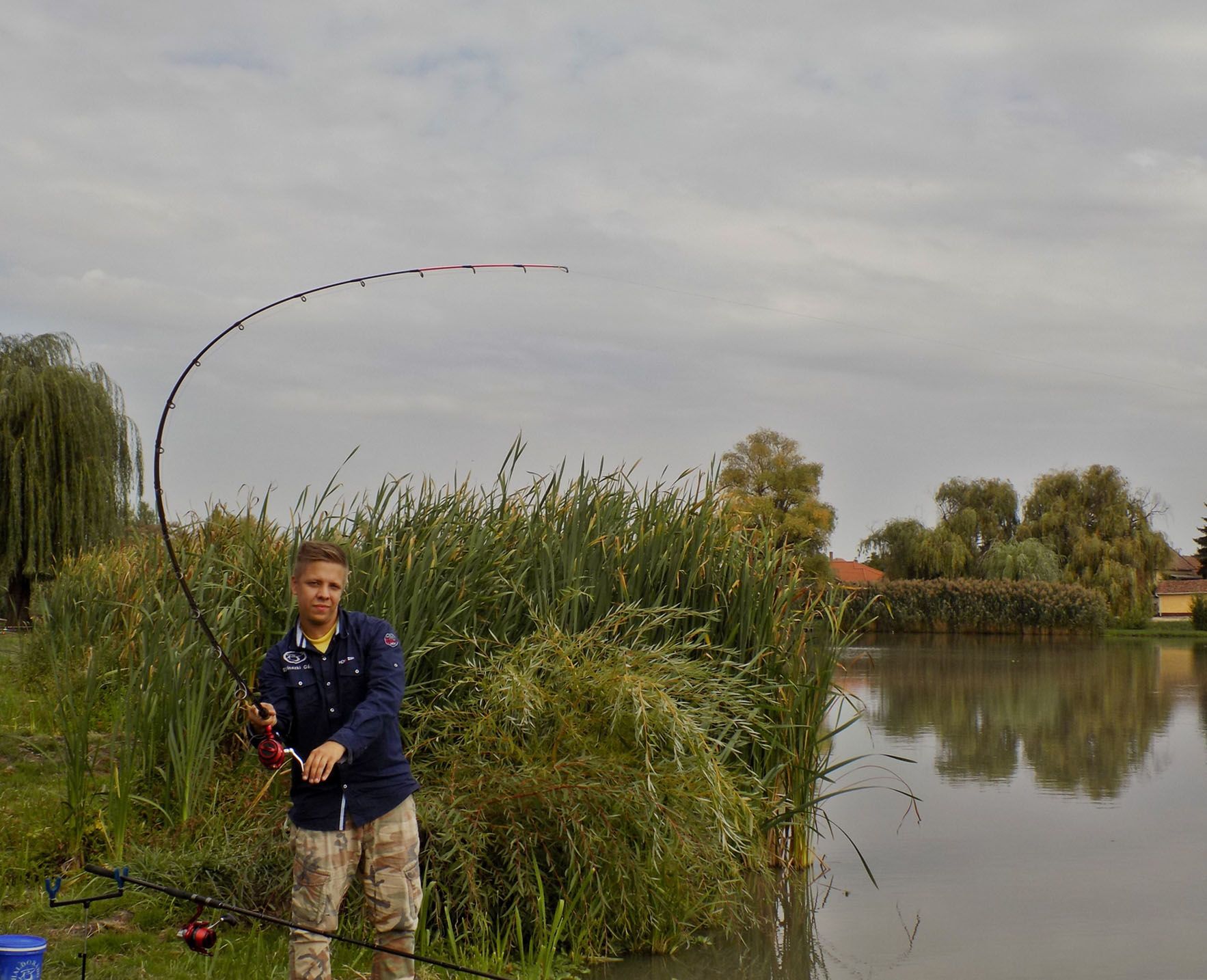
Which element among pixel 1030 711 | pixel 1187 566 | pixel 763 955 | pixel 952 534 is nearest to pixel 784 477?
pixel 952 534

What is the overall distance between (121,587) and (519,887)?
414cm

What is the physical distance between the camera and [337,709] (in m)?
3.92

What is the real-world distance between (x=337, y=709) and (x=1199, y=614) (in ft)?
169

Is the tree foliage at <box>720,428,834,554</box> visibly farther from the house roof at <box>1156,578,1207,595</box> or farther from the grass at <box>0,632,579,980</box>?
the grass at <box>0,632,579,980</box>

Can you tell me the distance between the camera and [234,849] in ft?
18.4

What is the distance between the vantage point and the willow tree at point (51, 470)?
63.5ft

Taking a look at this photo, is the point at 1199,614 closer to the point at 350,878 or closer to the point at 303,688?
the point at 350,878

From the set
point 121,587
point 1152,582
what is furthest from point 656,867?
point 1152,582

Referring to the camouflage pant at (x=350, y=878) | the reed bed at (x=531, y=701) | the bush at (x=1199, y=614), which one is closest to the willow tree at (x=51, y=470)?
the reed bed at (x=531, y=701)

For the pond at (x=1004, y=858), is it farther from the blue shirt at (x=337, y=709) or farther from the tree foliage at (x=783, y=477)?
the tree foliage at (x=783, y=477)

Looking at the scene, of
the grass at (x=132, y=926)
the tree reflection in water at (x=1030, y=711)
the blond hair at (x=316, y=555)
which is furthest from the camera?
the tree reflection in water at (x=1030, y=711)

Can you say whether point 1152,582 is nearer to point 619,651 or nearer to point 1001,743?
point 1001,743

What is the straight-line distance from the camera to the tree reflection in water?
1313cm

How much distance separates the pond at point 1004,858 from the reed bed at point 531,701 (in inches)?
22.1
